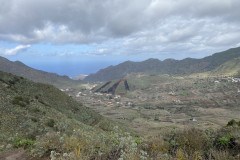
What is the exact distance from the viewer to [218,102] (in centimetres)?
10381

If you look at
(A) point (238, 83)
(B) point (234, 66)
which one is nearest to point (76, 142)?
(A) point (238, 83)

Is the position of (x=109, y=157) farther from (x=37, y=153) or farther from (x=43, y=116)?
(x=43, y=116)

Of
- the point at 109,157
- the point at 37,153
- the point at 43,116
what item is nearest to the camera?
the point at 109,157

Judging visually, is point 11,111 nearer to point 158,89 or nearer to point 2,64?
point 158,89

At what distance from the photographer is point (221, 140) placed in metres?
6.93

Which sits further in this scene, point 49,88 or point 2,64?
point 2,64

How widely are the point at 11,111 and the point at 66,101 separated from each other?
16.5 metres

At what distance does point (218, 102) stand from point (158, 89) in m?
74.1

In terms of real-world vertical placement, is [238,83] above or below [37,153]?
below

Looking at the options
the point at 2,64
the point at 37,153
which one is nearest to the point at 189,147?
the point at 37,153

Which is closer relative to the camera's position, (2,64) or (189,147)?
(189,147)

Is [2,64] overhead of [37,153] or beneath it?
overhead

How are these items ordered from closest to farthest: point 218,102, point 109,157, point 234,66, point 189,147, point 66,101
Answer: point 109,157
point 189,147
point 66,101
point 218,102
point 234,66

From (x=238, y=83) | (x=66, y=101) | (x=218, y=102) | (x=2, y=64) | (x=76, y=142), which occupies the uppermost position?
(x=2, y=64)
